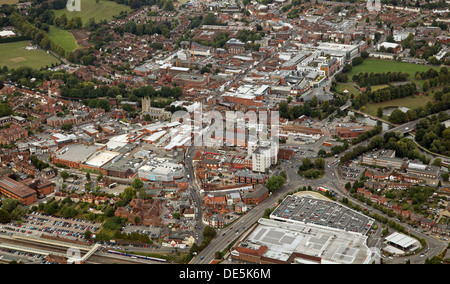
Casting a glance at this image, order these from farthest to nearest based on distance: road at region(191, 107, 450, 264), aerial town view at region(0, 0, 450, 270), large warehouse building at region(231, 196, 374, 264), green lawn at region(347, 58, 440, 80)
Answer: green lawn at region(347, 58, 440, 80) → aerial town view at region(0, 0, 450, 270) → road at region(191, 107, 450, 264) → large warehouse building at region(231, 196, 374, 264)

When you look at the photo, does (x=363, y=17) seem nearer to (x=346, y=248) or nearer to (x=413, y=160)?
(x=413, y=160)

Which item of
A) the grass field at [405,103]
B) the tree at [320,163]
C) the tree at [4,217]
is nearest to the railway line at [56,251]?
the tree at [4,217]

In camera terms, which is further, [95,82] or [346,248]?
[95,82]

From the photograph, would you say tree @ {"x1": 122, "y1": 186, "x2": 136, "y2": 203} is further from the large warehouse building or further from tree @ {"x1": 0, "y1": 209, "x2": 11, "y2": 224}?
the large warehouse building

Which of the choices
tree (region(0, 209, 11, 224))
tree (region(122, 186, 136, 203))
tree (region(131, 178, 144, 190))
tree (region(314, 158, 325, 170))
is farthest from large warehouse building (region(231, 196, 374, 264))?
tree (region(0, 209, 11, 224))

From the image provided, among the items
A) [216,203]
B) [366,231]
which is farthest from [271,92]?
[366,231]

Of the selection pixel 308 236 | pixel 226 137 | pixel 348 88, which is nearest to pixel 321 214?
pixel 308 236

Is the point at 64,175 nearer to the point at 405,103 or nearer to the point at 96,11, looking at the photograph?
the point at 405,103
